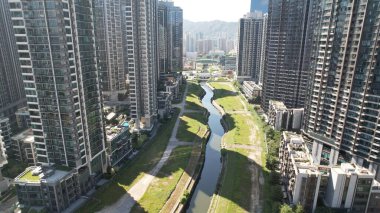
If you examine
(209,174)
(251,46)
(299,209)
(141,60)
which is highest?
(251,46)

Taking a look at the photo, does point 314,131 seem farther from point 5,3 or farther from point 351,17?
point 5,3

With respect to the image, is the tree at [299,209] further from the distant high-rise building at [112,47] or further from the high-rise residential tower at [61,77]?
the distant high-rise building at [112,47]

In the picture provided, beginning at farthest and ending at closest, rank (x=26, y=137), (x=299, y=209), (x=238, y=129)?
(x=238, y=129), (x=26, y=137), (x=299, y=209)

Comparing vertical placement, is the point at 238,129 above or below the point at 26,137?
below

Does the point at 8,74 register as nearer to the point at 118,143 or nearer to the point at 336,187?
the point at 118,143

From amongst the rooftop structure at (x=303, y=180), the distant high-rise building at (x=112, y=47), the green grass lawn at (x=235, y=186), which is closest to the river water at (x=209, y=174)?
the green grass lawn at (x=235, y=186)

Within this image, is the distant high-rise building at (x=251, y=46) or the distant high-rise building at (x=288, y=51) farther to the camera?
the distant high-rise building at (x=251, y=46)

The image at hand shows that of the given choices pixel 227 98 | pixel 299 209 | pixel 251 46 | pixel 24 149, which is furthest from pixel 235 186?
pixel 251 46
